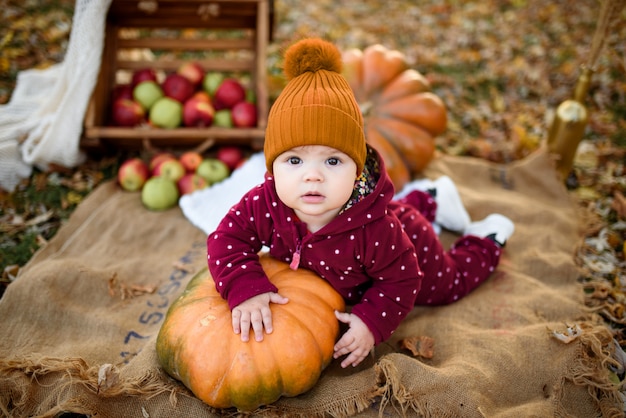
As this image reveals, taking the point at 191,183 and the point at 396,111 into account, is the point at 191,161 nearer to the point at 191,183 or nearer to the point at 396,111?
the point at 191,183

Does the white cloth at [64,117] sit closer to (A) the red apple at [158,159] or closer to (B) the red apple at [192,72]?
(A) the red apple at [158,159]

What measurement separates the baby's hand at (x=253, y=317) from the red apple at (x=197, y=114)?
2193mm

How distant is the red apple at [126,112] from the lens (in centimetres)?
387

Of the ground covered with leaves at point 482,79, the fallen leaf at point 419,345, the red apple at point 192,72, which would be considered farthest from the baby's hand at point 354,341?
the red apple at point 192,72

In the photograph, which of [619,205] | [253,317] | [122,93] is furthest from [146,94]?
[619,205]

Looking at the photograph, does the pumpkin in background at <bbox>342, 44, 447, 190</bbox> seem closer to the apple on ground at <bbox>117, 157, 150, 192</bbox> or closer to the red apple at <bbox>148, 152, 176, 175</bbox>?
the red apple at <bbox>148, 152, 176, 175</bbox>

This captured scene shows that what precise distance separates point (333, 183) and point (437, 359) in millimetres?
1138

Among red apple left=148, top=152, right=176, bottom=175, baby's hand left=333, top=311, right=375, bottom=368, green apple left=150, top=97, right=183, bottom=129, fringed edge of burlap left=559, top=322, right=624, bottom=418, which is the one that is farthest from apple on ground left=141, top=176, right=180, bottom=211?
fringed edge of burlap left=559, top=322, right=624, bottom=418

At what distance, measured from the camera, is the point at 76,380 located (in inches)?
81.5

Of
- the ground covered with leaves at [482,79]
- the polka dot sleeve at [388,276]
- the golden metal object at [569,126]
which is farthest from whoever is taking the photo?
the golden metal object at [569,126]

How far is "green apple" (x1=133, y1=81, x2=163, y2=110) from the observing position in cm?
400

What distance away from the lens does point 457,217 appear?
3.29 meters

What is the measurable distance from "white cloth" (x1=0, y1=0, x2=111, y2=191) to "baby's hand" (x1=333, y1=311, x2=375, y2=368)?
2.67 metres

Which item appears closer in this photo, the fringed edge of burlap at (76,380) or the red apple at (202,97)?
the fringed edge of burlap at (76,380)
